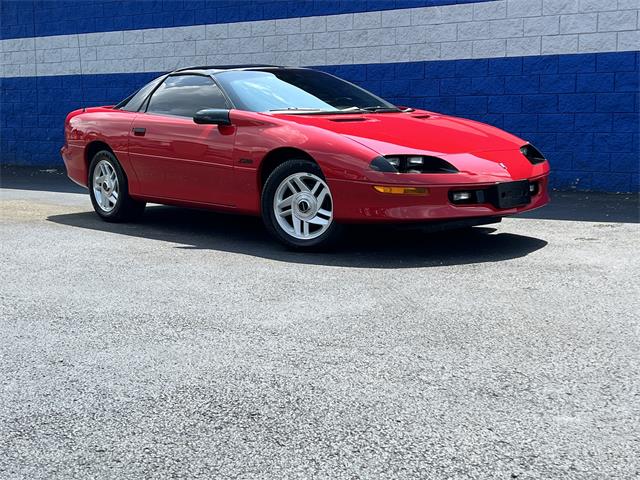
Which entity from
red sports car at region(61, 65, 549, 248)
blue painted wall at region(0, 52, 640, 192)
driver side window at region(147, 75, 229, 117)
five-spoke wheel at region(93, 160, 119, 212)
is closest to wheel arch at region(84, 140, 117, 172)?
red sports car at region(61, 65, 549, 248)

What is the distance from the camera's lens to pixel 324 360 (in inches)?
170

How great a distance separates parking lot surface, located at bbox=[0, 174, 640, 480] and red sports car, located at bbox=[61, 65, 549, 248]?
38 cm

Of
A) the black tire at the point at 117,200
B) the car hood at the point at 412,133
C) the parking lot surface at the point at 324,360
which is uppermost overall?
the car hood at the point at 412,133

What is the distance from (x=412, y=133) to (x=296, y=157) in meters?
0.87

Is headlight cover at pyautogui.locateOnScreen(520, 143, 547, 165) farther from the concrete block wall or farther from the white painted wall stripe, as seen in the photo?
the white painted wall stripe

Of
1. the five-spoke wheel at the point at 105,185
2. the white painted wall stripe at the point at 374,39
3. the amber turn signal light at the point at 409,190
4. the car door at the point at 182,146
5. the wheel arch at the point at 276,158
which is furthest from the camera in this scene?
the white painted wall stripe at the point at 374,39

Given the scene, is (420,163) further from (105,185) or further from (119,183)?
(105,185)

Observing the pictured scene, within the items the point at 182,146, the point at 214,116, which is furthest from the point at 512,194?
the point at 182,146

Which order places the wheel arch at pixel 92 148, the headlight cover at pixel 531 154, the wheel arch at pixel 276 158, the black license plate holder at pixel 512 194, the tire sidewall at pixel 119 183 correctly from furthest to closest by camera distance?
the wheel arch at pixel 92 148
the tire sidewall at pixel 119 183
the headlight cover at pixel 531 154
the wheel arch at pixel 276 158
the black license plate holder at pixel 512 194

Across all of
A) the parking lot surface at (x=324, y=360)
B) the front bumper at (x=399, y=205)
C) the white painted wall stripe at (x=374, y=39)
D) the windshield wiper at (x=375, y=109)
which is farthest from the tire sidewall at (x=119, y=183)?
the white painted wall stripe at (x=374, y=39)

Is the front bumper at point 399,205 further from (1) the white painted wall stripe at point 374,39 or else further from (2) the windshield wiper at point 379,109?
(1) the white painted wall stripe at point 374,39

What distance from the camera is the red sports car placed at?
22.0ft

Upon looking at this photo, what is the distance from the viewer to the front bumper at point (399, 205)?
6.63m

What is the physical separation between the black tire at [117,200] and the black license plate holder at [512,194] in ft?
11.5
